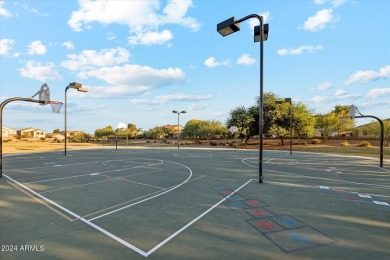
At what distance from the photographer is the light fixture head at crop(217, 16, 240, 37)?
9.28 m

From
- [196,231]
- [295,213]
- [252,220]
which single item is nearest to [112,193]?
[196,231]

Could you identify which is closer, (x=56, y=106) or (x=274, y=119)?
(x=56, y=106)

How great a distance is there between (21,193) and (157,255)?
26.0ft

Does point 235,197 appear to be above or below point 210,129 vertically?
below

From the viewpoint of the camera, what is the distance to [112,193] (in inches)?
353

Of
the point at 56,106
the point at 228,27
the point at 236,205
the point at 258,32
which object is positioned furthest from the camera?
the point at 56,106

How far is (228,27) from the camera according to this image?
9.50 meters

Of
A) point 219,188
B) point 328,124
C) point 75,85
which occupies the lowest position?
point 219,188

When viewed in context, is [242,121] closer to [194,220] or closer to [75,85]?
[75,85]

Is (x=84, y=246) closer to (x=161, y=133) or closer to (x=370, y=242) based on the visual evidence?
(x=370, y=242)

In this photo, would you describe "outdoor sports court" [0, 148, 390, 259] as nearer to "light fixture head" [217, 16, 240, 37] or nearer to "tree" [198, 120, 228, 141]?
"light fixture head" [217, 16, 240, 37]

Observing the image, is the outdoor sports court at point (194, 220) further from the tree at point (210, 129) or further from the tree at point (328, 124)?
the tree at point (210, 129)

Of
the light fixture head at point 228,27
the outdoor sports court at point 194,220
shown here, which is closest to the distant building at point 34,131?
the outdoor sports court at point 194,220

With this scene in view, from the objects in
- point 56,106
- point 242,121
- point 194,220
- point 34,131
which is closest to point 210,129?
point 242,121
